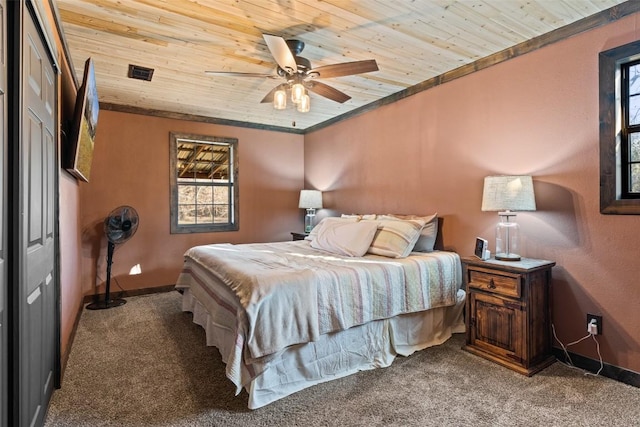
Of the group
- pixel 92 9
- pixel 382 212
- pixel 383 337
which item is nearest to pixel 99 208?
pixel 92 9

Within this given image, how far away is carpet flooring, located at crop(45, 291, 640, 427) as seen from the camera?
72.9 inches

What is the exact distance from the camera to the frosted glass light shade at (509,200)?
8.13 feet

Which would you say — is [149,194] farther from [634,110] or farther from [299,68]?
[634,110]

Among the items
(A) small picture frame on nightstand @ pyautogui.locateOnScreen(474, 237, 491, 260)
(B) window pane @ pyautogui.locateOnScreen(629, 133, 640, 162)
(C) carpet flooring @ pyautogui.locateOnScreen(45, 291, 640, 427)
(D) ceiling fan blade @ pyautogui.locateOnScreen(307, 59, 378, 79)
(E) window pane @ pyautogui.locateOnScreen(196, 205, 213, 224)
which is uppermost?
(D) ceiling fan blade @ pyautogui.locateOnScreen(307, 59, 378, 79)

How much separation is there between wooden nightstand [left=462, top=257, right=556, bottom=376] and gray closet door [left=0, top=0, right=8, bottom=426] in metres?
2.72

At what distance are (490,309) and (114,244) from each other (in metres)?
4.09

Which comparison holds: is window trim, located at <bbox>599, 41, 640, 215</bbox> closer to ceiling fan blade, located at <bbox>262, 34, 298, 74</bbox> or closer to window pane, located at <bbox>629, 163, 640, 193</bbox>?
window pane, located at <bbox>629, 163, 640, 193</bbox>

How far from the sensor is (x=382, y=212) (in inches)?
164

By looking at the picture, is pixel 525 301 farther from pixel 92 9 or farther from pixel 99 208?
pixel 99 208

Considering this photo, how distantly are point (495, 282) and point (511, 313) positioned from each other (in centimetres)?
23

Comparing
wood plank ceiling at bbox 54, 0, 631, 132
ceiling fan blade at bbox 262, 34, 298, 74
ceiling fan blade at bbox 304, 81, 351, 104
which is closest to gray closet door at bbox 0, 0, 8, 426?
wood plank ceiling at bbox 54, 0, 631, 132

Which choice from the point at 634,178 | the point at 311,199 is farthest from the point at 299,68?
the point at 311,199

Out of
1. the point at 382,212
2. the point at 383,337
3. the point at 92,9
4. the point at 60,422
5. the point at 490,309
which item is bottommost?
the point at 60,422

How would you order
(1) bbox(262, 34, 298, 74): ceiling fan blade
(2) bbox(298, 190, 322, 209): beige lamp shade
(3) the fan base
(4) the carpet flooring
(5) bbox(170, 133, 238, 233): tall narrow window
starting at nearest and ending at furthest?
(4) the carpet flooring, (1) bbox(262, 34, 298, 74): ceiling fan blade, (3) the fan base, (5) bbox(170, 133, 238, 233): tall narrow window, (2) bbox(298, 190, 322, 209): beige lamp shade
